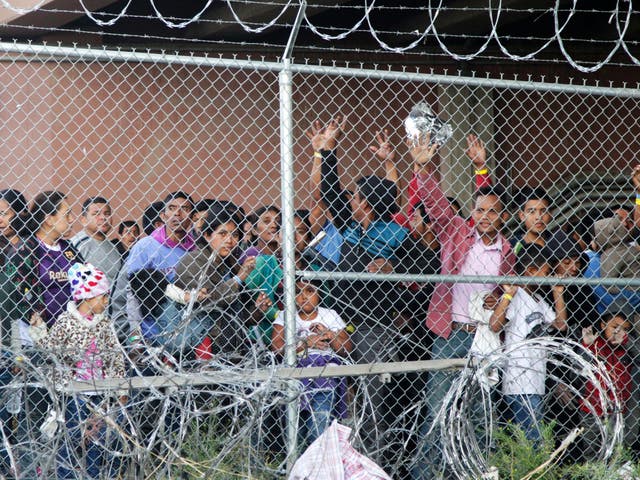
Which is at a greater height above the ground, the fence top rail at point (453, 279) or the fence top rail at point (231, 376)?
the fence top rail at point (453, 279)

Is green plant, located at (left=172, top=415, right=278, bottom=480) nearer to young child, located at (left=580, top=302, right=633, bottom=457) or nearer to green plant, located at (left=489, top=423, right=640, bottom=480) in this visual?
green plant, located at (left=489, top=423, right=640, bottom=480)

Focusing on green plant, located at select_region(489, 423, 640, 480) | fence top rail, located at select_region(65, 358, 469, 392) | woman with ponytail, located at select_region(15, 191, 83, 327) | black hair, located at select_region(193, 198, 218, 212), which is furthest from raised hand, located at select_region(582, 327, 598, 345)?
woman with ponytail, located at select_region(15, 191, 83, 327)

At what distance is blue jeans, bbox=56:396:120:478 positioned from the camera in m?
4.52

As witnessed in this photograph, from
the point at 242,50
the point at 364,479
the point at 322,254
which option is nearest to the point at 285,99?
the point at 322,254

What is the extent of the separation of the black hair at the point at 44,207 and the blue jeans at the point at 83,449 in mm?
1086

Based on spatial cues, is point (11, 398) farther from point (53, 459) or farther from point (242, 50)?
point (242, 50)

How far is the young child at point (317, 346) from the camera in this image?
5.58 m

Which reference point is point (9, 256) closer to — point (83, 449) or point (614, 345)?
point (83, 449)

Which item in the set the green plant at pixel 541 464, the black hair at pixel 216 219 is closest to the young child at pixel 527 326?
the green plant at pixel 541 464

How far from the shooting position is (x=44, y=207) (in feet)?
19.6

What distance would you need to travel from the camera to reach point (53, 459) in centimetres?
450

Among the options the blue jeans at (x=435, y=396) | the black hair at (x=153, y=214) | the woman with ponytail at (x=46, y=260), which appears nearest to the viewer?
the blue jeans at (x=435, y=396)

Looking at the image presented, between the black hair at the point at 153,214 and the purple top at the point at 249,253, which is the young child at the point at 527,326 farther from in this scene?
the black hair at the point at 153,214

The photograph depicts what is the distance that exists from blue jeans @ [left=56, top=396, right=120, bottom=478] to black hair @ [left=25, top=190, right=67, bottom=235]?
1.09 m
